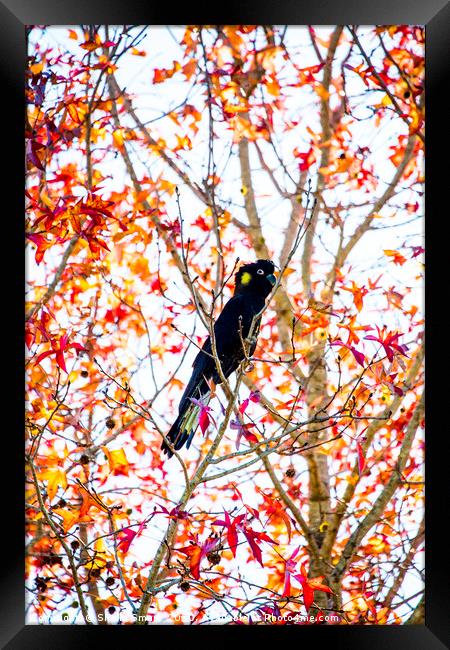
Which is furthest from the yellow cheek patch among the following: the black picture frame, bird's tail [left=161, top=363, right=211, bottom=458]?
the black picture frame

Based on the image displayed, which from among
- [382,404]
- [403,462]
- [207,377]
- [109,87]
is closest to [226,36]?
[109,87]

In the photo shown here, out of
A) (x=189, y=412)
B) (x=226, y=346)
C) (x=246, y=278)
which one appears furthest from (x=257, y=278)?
(x=189, y=412)

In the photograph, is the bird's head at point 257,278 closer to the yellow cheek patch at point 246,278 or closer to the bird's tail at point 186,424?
the yellow cheek patch at point 246,278

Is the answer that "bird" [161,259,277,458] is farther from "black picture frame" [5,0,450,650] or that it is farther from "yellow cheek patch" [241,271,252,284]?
"black picture frame" [5,0,450,650]

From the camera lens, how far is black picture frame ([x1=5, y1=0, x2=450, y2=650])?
173 centimetres

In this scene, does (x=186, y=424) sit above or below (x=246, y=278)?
below

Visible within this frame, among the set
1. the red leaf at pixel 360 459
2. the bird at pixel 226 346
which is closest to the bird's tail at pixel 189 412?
the bird at pixel 226 346

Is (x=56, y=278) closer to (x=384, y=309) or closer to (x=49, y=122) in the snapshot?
(x=49, y=122)

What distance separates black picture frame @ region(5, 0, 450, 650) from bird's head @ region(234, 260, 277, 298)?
0.65 metres

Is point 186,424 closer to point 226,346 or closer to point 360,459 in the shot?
point 226,346
